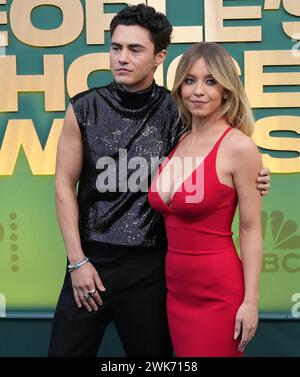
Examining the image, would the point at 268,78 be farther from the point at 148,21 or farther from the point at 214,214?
the point at 214,214

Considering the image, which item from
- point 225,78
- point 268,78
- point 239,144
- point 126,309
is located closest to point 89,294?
point 126,309

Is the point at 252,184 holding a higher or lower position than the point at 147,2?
lower

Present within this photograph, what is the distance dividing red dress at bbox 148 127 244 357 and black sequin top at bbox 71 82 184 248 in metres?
0.11

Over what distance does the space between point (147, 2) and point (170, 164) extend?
3.57 feet

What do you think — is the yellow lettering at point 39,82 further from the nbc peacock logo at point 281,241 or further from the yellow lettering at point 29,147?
the nbc peacock logo at point 281,241

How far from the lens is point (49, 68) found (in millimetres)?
2518

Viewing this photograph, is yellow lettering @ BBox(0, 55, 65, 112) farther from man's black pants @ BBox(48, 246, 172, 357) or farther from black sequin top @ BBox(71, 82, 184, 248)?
man's black pants @ BBox(48, 246, 172, 357)

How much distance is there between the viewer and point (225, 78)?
159 centimetres

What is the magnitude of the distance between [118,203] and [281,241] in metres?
1.06

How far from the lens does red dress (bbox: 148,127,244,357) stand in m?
1.58
